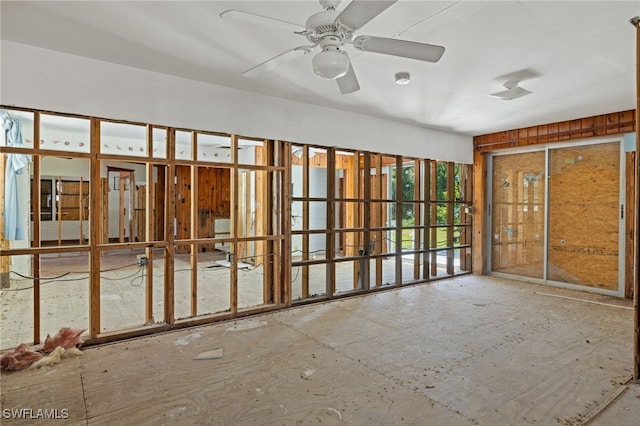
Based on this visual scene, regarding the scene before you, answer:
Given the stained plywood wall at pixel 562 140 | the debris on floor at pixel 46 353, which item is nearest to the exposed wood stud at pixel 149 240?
the debris on floor at pixel 46 353

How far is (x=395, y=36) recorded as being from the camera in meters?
2.81

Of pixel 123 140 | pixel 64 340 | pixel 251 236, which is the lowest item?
pixel 64 340

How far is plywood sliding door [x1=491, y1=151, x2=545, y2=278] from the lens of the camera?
588cm

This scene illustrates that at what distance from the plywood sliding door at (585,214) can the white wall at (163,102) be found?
2.72 metres

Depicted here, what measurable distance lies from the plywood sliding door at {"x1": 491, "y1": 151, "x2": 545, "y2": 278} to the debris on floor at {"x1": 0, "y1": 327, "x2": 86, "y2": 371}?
613 centimetres

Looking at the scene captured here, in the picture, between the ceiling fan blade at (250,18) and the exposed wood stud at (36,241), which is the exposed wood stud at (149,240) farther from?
the ceiling fan blade at (250,18)

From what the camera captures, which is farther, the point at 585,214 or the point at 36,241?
the point at 585,214

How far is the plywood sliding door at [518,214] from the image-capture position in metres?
5.88

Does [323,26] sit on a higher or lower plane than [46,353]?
higher

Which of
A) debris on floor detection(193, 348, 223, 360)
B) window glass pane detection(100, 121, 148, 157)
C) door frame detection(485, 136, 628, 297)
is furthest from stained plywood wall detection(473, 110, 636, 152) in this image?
window glass pane detection(100, 121, 148, 157)

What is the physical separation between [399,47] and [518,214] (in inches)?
193

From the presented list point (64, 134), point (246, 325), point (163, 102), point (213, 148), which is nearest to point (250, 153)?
point (213, 148)

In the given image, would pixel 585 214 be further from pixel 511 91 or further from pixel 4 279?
pixel 4 279

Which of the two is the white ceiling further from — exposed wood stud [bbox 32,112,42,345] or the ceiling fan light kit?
exposed wood stud [bbox 32,112,42,345]
